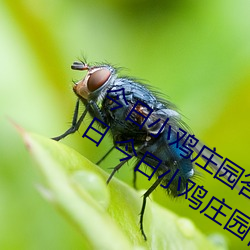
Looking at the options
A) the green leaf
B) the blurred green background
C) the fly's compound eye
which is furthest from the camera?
the blurred green background

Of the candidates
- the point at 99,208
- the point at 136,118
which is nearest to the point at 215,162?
the point at 136,118

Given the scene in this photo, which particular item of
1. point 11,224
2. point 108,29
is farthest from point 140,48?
point 11,224

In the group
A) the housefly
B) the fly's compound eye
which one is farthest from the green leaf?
the fly's compound eye

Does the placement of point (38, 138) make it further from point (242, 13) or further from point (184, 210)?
point (242, 13)

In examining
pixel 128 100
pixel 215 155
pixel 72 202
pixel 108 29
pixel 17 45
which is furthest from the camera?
pixel 108 29

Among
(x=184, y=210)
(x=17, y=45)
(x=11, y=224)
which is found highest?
(x=17, y=45)

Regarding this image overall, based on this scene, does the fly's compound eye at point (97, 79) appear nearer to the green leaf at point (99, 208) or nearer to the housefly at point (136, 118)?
the housefly at point (136, 118)

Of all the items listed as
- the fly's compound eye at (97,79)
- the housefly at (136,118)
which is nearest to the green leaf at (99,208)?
the housefly at (136,118)

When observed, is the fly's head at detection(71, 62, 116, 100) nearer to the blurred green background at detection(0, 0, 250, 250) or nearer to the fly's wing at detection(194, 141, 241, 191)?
the blurred green background at detection(0, 0, 250, 250)
